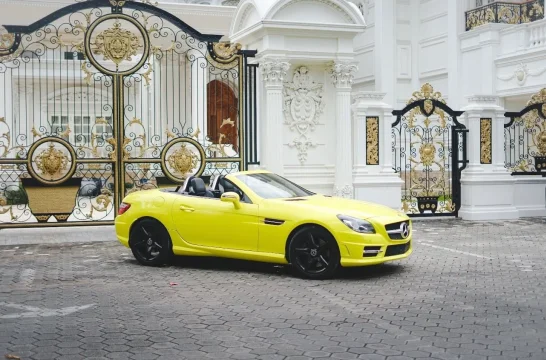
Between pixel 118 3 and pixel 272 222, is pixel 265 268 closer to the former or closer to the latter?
pixel 272 222

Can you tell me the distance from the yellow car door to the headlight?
1.11 m

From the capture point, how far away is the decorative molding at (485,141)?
16.0 m

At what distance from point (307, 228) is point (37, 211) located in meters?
6.44

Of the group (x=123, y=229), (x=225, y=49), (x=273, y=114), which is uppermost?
(x=225, y=49)

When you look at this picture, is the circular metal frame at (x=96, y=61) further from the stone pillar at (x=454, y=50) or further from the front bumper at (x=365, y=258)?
the stone pillar at (x=454, y=50)

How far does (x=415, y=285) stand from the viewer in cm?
827

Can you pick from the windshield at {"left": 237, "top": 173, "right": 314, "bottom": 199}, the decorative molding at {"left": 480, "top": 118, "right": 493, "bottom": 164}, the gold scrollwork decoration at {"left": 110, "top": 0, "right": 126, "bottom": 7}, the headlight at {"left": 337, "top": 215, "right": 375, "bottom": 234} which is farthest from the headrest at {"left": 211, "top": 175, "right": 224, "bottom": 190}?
the decorative molding at {"left": 480, "top": 118, "right": 493, "bottom": 164}

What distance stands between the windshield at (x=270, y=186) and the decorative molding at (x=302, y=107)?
442 centimetres

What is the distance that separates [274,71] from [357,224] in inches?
242

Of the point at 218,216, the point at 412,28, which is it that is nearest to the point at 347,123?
the point at 218,216

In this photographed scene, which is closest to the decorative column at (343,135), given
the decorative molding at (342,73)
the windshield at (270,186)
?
the decorative molding at (342,73)

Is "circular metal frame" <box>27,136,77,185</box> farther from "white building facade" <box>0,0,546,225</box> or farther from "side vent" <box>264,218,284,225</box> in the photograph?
"side vent" <box>264,218,284,225</box>

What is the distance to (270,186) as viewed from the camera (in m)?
9.80

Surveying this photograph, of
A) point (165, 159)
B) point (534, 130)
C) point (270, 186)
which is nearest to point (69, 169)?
point (165, 159)
